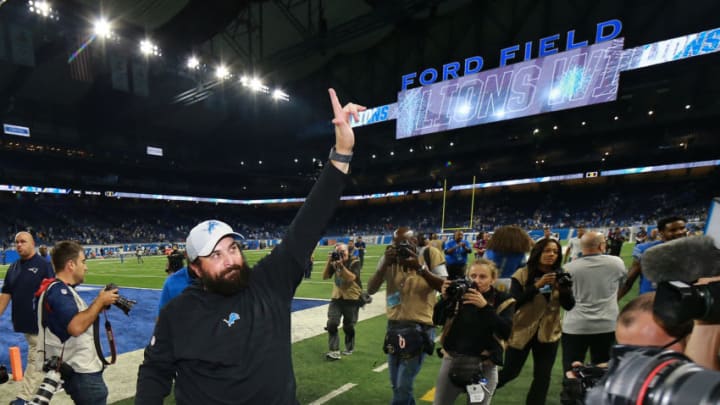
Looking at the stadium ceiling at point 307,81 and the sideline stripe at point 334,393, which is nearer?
the sideline stripe at point 334,393

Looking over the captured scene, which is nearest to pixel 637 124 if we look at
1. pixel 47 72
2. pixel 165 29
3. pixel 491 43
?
pixel 491 43

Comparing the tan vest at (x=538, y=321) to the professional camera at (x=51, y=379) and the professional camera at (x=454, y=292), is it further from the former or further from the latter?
the professional camera at (x=51, y=379)

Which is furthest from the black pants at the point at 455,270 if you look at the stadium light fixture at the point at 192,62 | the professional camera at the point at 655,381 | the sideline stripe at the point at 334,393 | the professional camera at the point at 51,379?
the stadium light fixture at the point at 192,62

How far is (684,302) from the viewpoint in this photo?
37.3 inches

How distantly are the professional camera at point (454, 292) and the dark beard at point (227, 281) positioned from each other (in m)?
1.83

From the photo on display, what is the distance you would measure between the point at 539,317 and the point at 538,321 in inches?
2.0

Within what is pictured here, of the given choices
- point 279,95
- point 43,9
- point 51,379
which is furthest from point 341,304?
point 279,95

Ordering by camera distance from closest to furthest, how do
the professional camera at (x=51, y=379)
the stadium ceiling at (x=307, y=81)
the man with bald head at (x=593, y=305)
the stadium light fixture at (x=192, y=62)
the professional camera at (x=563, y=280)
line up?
1. the professional camera at (x=51, y=379)
2. the professional camera at (x=563, y=280)
3. the man with bald head at (x=593, y=305)
4. the stadium ceiling at (x=307, y=81)
5. the stadium light fixture at (x=192, y=62)

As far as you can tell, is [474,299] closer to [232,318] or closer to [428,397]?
[232,318]

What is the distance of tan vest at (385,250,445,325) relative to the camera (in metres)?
3.79

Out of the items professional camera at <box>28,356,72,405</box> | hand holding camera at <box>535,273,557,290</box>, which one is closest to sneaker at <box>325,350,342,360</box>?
hand holding camera at <box>535,273,557,290</box>

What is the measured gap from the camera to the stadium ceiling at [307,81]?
867 inches

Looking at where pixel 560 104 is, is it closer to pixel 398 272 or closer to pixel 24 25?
pixel 398 272

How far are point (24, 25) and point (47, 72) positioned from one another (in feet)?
54.8
